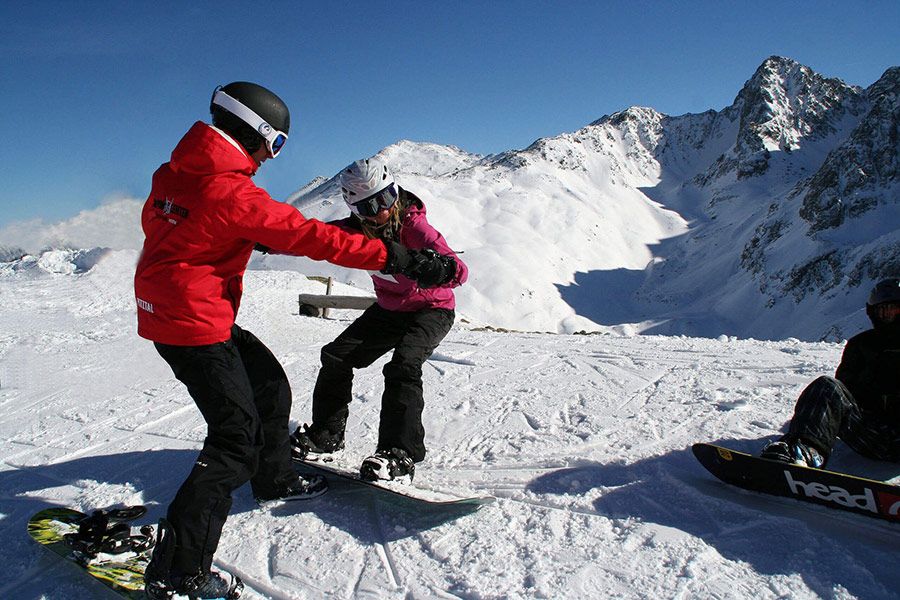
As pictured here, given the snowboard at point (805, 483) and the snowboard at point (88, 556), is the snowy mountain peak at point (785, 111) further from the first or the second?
the snowboard at point (88, 556)

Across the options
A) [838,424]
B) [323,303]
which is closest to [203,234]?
[838,424]

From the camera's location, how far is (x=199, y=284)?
2590 millimetres

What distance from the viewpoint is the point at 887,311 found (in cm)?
359

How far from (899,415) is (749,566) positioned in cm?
→ 175

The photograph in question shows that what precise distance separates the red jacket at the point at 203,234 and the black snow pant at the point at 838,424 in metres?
2.80

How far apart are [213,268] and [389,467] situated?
1573mm

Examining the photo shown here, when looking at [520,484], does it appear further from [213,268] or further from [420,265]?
[213,268]

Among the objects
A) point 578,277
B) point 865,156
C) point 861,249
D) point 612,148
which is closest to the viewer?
point 861,249

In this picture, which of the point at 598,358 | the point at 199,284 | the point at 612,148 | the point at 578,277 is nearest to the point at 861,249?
the point at 578,277

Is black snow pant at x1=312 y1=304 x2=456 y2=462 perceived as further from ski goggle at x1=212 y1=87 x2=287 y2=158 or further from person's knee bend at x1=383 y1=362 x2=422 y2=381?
ski goggle at x1=212 y1=87 x2=287 y2=158

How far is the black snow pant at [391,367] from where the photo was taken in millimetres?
3531

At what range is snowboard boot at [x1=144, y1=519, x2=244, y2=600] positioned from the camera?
2.43 meters

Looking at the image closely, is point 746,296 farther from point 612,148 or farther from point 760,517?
point 760,517

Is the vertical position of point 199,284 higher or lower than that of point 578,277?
lower
